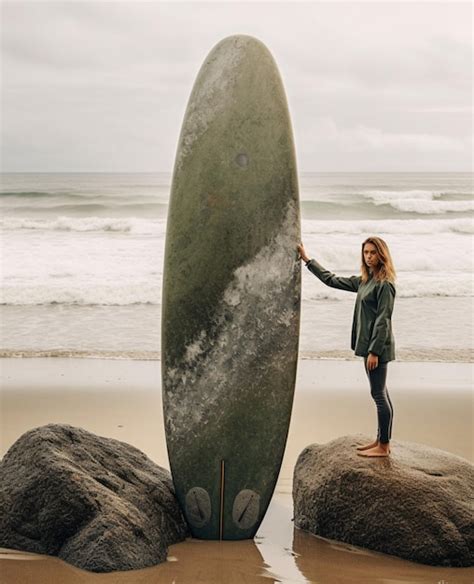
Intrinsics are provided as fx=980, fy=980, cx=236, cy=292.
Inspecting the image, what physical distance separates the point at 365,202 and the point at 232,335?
2182cm

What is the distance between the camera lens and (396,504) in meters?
5.02

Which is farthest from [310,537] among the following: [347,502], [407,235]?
[407,235]

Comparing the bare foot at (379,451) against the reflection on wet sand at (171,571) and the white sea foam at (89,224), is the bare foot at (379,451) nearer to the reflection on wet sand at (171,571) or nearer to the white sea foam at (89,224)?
the reflection on wet sand at (171,571)

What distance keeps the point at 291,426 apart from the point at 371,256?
10.3 feet

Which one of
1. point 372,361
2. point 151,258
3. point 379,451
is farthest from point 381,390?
point 151,258

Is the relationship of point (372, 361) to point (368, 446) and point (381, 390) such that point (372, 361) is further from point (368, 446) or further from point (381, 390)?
point (368, 446)

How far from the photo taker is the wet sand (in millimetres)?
4648

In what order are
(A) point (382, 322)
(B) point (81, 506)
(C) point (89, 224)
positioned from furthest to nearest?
(C) point (89, 224) → (A) point (382, 322) → (B) point (81, 506)

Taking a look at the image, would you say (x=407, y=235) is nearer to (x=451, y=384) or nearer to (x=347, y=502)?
(x=451, y=384)

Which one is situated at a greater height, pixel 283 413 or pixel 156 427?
pixel 283 413

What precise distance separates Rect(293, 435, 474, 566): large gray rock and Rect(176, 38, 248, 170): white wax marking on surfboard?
188 centimetres

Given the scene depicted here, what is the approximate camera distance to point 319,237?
66.9 feet

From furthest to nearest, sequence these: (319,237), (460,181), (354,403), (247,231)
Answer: (460,181) < (319,237) < (354,403) < (247,231)

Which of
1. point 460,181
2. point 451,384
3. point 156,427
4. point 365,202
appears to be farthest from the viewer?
point 460,181
